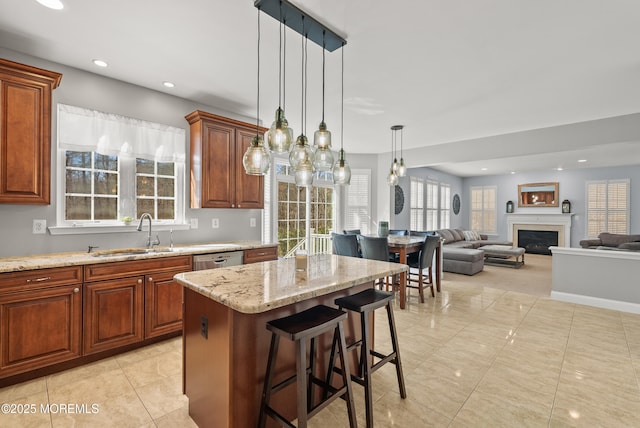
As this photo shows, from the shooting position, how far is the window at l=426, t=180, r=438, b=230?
9.19 m

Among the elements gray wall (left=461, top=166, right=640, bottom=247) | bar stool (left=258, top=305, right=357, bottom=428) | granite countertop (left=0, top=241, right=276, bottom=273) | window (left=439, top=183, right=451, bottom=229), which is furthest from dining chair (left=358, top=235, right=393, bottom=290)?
gray wall (left=461, top=166, right=640, bottom=247)

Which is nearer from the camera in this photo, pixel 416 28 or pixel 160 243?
pixel 416 28

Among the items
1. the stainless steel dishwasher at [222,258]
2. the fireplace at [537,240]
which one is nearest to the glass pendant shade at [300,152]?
the stainless steel dishwasher at [222,258]

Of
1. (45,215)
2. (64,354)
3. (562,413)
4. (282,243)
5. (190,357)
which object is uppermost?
(45,215)

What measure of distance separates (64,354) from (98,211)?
134 centimetres

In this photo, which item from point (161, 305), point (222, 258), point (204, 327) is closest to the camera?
point (204, 327)

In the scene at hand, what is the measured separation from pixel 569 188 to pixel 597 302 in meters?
6.50

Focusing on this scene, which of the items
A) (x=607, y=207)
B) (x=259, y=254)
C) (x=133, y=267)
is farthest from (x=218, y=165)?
(x=607, y=207)

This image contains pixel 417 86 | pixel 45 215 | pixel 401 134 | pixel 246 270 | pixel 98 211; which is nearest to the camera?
pixel 246 270

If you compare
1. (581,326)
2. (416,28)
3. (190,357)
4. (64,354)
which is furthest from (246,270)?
(581,326)

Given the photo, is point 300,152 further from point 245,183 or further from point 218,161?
point 245,183

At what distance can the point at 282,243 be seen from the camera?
5.35m

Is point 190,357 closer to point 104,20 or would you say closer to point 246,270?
point 246,270

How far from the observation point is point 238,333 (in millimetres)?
1611
